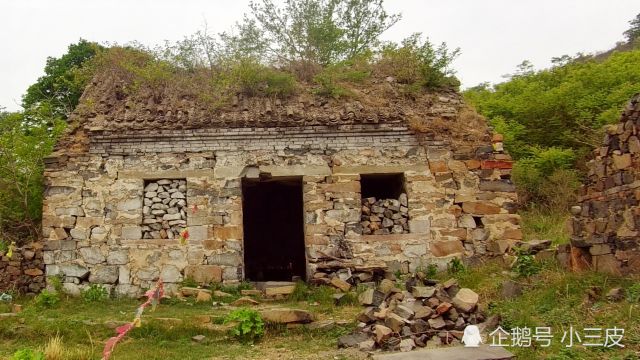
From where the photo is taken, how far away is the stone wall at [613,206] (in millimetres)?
6430

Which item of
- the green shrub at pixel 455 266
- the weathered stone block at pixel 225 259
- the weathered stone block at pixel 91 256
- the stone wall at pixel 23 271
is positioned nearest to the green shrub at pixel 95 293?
the weathered stone block at pixel 91 256

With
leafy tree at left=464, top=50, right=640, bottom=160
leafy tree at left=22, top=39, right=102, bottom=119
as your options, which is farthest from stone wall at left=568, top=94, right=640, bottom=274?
leafy tree at left=22, top=39, right=102, bottom=119

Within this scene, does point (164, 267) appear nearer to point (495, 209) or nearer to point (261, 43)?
point (495, 209)

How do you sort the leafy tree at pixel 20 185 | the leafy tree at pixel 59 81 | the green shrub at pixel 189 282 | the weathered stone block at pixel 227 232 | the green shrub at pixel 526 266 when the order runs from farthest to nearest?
the leafy tree at pixel 59 81
the leafy tree at pixel 20 185
the weathered stone block at pixel 227 232
the green shrub at pixel 189 282
the green shrub at pixel 526 266

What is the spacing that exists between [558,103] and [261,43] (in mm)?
8305

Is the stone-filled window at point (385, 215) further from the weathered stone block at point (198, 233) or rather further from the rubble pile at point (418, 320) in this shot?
the weathered stone block at point (198, 233)

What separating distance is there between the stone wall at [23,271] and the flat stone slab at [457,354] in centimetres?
681

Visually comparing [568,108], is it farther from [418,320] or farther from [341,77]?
[418,320]

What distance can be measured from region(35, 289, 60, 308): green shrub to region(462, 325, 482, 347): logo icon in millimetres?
6564

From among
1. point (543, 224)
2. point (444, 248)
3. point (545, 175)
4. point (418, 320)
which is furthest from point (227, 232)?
point (545, 175)

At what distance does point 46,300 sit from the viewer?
8.74 metres

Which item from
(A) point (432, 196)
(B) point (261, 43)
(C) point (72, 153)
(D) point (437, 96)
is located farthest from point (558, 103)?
(C) point (72, 153)

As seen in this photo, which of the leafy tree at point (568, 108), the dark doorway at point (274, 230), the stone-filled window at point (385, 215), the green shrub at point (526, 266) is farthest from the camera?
the leafy tree at point (568, 108)

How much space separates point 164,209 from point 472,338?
6.20m
